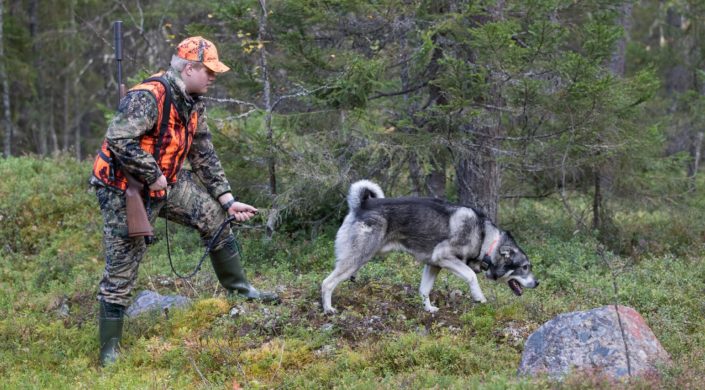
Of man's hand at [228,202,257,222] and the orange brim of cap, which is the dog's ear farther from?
the orange brim of cap

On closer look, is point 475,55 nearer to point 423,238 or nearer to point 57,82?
point 423,238

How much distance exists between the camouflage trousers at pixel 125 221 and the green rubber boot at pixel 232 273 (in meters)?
0.24

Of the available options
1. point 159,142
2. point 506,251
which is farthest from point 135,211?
point 506,251

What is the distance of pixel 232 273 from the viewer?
7.75 meters

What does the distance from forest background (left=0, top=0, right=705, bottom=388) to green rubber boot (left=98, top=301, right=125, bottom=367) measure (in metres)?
0.22

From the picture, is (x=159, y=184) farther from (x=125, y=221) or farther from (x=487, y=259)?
(x=487, y=259)

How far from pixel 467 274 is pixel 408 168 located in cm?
402

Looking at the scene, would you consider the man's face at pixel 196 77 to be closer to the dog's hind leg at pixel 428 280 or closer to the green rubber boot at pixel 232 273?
the green rubber boot at pixel 232 273

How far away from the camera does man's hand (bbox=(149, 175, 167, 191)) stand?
6.49m

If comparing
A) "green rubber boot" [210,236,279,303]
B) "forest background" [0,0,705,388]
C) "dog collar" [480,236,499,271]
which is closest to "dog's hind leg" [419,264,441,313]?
"forest background" [0,0,705,388]

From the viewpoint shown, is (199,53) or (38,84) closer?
(199,53)

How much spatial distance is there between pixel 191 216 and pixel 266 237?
3.41 m

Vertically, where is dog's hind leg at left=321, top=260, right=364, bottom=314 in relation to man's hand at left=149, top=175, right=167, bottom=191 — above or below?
below

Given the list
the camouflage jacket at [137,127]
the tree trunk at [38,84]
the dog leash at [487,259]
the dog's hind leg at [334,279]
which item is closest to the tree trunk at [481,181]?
the dog leash at [487,259]
